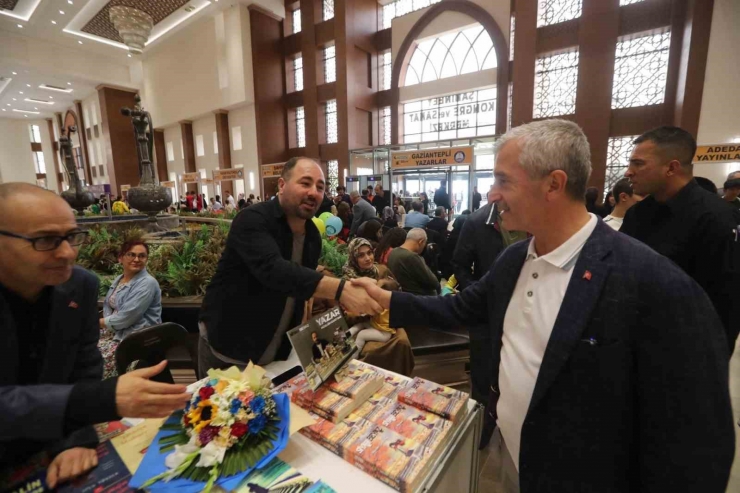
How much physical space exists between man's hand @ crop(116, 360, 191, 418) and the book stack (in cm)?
83

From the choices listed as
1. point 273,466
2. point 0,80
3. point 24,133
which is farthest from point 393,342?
point 24,133

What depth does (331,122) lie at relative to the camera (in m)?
15.6

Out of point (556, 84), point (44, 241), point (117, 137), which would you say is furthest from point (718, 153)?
point (117, 137)

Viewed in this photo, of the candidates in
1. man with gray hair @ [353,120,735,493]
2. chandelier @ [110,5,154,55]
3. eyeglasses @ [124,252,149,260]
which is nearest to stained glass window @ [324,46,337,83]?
chandelier @ [110,5,154,55]

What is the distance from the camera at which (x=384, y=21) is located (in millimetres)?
15383

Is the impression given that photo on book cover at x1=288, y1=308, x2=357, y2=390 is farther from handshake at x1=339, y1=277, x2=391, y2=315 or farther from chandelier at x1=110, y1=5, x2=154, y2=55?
chandelier at x1=110, y1=5, x2=154, y2=55

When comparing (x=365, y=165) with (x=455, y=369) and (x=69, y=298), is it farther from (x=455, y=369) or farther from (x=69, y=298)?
(x=69, y=298)

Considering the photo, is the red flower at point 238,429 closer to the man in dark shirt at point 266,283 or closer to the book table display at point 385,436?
the book table display at point 385,436

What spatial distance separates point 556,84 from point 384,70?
7.61 meters

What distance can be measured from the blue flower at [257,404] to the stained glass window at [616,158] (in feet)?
39.2

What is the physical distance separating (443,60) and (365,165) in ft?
17.0

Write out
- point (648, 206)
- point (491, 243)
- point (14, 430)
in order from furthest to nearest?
point (491, 243)
point (648, 206)
point (14, 430)

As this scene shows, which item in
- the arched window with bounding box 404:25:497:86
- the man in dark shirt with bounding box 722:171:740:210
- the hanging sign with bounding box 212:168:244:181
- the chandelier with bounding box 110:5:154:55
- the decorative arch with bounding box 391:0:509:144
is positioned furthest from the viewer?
the chandelier with bounding box 110:5:154:55

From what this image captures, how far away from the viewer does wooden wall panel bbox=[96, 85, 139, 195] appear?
2088 centimetres
